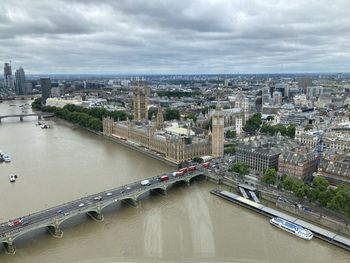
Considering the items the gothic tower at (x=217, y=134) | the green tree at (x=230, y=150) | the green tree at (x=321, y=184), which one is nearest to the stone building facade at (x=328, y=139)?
the green tree at (x=230, y=150)

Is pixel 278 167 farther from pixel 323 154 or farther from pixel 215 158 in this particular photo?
pixel 215 158

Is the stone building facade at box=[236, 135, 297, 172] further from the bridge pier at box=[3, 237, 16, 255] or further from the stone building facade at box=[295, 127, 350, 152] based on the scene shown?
the bridge pier at box=[3, 237, 16, 255]

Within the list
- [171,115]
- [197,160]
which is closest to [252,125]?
[171,115]

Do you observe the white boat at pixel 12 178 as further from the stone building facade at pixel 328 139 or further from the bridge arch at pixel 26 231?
the stone building facade at pixel 328 139

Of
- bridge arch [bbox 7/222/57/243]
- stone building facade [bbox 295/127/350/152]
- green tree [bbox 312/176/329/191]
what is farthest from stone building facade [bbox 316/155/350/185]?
bridge arch [bbox 7/222/57/243]

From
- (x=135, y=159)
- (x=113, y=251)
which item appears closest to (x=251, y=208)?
(x=113, y=251)

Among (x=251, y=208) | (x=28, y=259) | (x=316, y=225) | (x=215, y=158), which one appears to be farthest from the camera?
(x=215, y=158)
